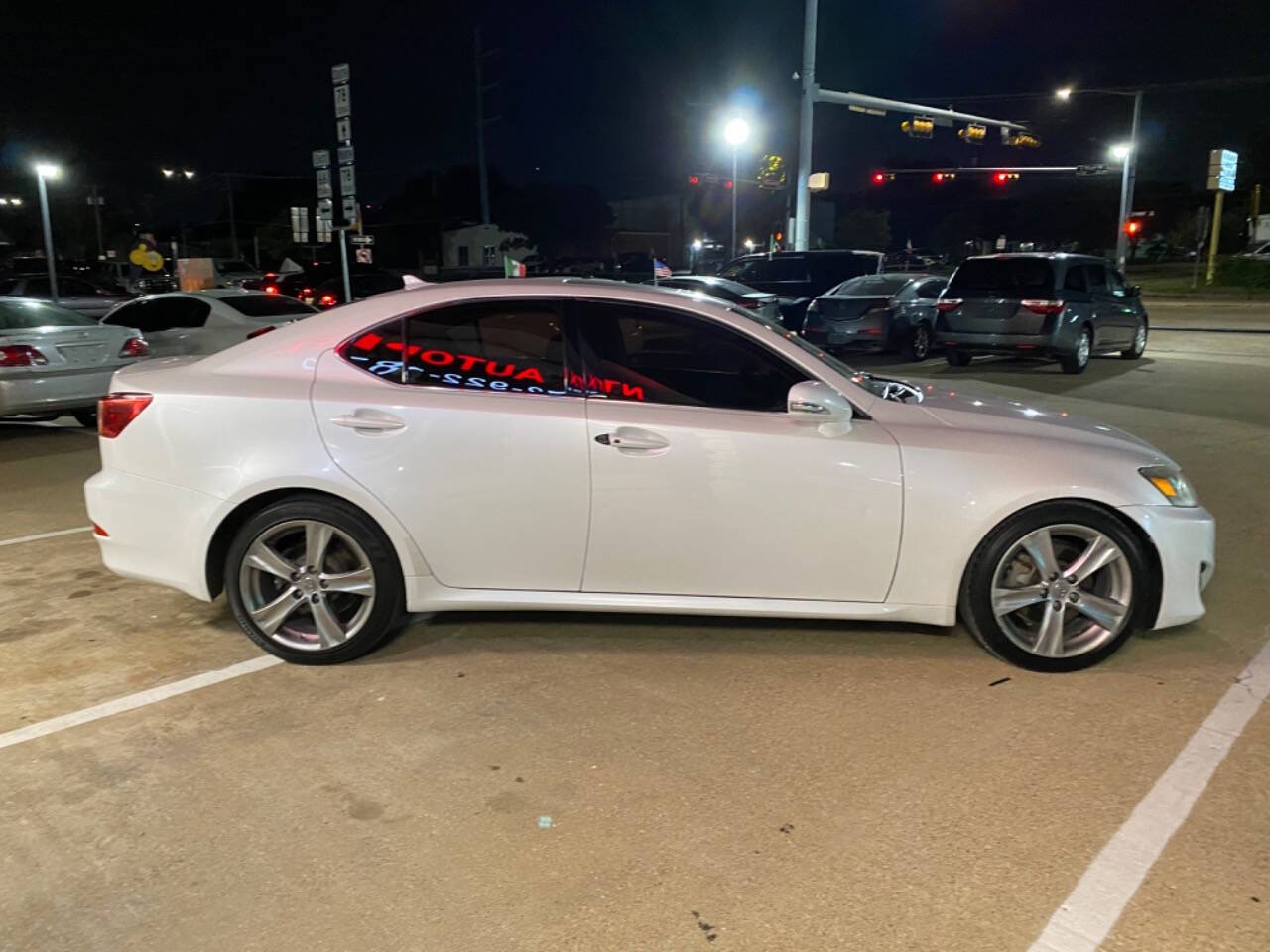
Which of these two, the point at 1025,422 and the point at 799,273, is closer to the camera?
the point at 1025,422

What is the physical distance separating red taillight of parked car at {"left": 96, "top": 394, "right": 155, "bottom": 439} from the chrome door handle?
89 centimetres

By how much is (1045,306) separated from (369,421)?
11.4m

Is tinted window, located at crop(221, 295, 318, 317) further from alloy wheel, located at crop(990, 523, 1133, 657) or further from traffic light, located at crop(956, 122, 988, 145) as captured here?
traffic light, located at crop(956, 122, 988, 145)

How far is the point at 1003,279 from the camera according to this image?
44.6 ft

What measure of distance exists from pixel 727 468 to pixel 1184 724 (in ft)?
6.50

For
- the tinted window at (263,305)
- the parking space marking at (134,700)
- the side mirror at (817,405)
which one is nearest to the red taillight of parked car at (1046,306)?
the tinted window at (263,305)

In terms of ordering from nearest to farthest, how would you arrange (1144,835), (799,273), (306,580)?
(1144,835) < (306,580) < (799,273)

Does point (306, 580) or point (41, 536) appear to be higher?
point (306, 580)

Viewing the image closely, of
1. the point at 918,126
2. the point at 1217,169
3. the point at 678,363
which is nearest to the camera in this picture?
the point at 678,363

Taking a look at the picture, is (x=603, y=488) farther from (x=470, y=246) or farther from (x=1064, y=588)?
(x=470, y=246)

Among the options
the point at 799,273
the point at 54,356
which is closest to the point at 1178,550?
the point at 54,356

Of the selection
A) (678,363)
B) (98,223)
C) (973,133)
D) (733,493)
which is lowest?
(733,493)

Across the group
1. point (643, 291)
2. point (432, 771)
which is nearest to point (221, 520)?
point (432, 771)

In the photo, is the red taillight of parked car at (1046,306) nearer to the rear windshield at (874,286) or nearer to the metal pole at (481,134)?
the rear windshield at (874,286)
